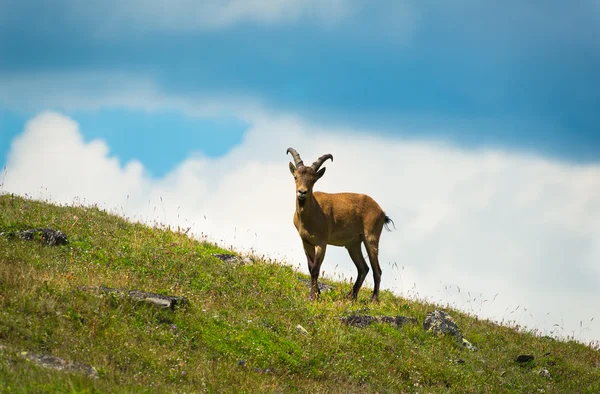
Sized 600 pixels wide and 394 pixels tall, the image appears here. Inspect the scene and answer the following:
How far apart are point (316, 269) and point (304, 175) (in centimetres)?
284

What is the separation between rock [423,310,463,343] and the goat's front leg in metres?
3.31

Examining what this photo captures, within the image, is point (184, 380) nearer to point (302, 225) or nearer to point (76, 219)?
point (302, 225)

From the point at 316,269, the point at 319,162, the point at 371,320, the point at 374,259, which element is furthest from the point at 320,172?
the point at 371,320

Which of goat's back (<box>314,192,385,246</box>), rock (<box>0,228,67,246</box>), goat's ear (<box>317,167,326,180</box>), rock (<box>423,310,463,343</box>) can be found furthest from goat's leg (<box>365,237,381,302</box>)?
rock (<box>0,228,67,246</box>)

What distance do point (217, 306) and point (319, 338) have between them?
8.24 feet

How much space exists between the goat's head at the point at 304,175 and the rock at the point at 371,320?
3.86 metres

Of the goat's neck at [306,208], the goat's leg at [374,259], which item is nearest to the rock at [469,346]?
the goat's leg at [374,259]

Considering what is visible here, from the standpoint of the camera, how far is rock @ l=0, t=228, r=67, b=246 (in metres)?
17.9

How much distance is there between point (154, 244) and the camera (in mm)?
20953

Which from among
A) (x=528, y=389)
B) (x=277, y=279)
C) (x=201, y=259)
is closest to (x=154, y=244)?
(x=201, y=259)

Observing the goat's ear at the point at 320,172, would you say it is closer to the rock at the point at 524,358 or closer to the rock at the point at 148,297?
the rock at the point at 148,297

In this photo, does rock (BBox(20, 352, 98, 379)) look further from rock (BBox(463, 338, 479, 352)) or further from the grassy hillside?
rock (BBox(463, 338, 479, 352))

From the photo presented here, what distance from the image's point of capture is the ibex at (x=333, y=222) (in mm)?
19969

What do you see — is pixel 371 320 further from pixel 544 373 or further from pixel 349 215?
pixel 544 373
